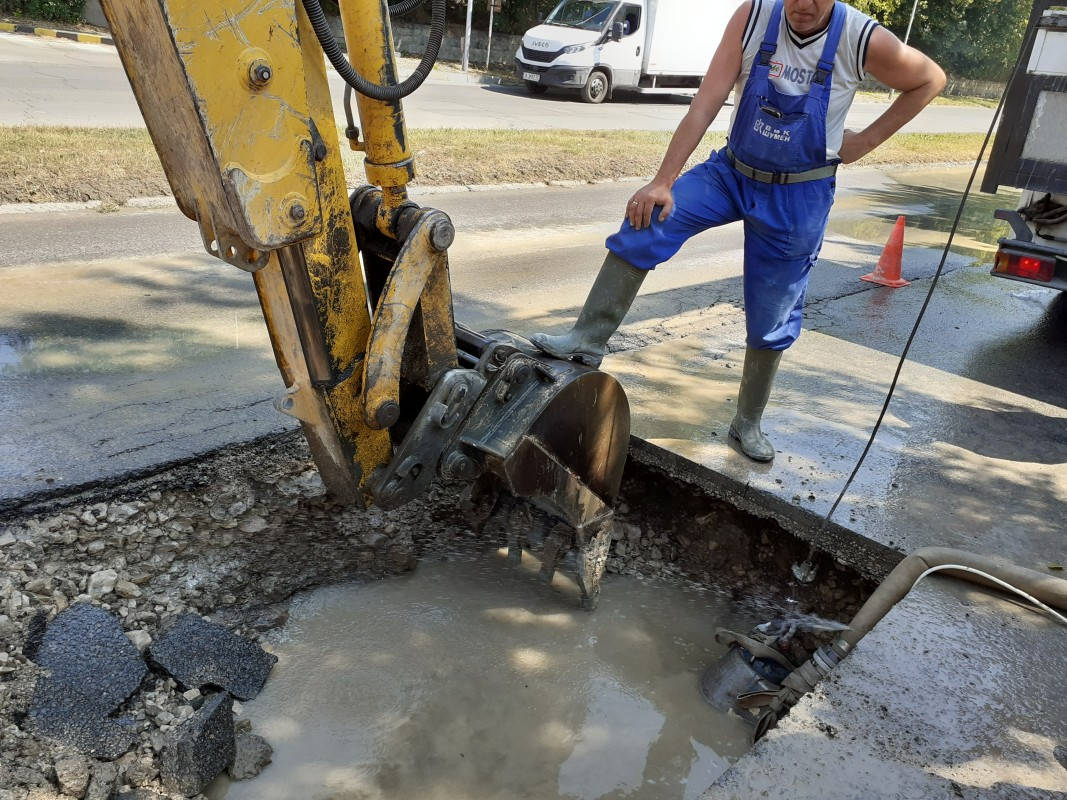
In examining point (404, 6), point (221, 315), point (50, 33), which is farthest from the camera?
point (50, 33)

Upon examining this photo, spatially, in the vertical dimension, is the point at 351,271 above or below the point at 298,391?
above

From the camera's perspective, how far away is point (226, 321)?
507cm

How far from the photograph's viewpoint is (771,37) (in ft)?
10.2

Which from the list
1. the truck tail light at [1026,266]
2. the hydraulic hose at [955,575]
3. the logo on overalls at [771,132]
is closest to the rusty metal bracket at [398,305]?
the logo on overalls at [771,132]

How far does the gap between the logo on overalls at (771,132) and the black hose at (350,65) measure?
1.29 metres

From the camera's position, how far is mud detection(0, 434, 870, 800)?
9.00 feet

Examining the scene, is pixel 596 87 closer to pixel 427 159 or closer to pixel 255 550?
pixel 427 159

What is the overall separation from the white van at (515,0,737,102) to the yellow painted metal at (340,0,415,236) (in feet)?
52.7

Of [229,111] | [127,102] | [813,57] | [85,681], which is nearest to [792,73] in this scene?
[813,57]

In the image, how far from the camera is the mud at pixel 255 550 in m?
2.74

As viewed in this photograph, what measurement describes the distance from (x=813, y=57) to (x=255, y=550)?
2.73 m

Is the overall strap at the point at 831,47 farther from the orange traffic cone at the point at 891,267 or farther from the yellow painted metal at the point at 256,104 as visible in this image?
the orange traffic cone at the point at 891,267

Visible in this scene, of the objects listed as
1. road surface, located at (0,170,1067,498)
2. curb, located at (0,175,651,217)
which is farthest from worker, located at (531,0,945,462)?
curb, located at (0,175,651,217)

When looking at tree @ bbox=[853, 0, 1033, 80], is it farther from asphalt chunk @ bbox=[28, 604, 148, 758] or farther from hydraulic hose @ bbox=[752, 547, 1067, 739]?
asphalt chunk @ bbox=[28, 604, 148, 758]
